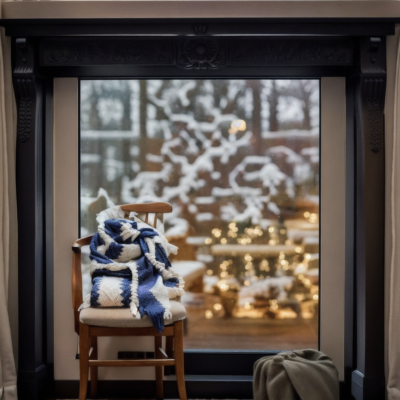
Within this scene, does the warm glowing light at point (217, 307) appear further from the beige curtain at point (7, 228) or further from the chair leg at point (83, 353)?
the beige curtain at point (7, 228)

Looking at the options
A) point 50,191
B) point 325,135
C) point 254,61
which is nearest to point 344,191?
point 325,135

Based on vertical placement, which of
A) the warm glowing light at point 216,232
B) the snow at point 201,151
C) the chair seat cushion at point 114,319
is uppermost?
the snow at point 201,151

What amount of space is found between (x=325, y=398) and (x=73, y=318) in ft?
4.80

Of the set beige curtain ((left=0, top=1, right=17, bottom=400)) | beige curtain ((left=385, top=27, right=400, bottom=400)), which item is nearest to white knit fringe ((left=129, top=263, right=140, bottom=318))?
beige curtain ((left=0, top=1, right=17, bottom=400))

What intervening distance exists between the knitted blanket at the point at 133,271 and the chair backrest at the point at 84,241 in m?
Answer: 0.08

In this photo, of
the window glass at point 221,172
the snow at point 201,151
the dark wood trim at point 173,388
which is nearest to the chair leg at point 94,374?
the dark wood trim at point 173,388

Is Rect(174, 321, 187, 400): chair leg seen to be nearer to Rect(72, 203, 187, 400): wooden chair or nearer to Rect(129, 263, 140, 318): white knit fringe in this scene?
Rect(72, 203, 187, 400): wooden chair

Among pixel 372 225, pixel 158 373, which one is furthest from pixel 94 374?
pixel 372 225

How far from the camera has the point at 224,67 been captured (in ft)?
9.04

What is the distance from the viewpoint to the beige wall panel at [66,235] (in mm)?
2814

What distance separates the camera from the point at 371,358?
2.55 m

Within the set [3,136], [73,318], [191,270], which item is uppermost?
[3,136]

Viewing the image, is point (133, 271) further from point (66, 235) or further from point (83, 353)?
point (66, 235)

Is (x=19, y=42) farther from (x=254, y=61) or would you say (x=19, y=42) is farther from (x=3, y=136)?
(x=254, y=61)
